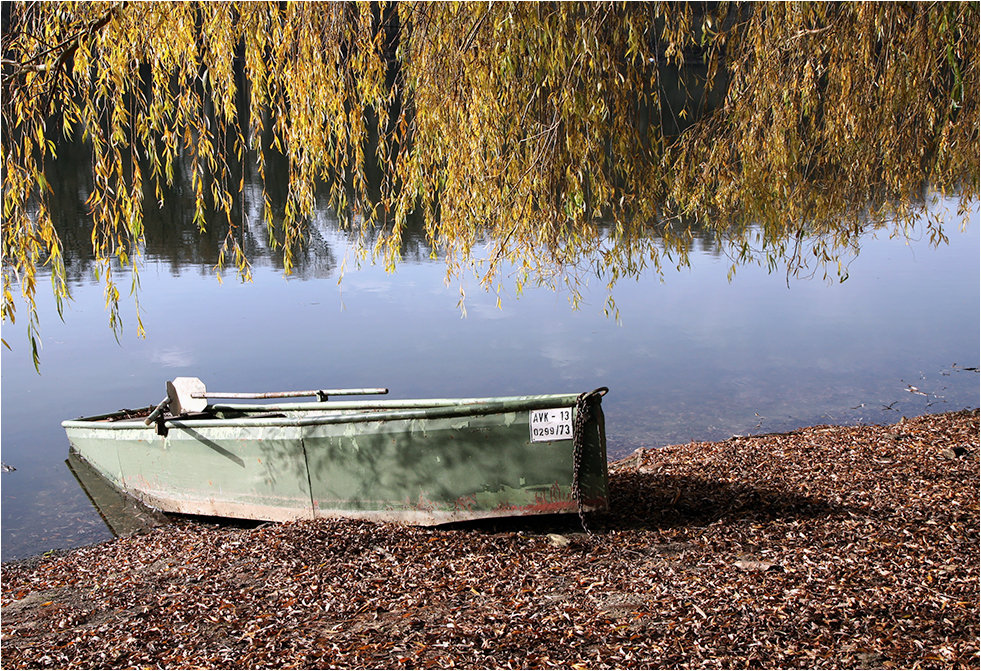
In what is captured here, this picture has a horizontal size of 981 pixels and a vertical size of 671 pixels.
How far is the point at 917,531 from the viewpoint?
4.20 metres

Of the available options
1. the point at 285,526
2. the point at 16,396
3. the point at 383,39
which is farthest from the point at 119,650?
the point at 16,396

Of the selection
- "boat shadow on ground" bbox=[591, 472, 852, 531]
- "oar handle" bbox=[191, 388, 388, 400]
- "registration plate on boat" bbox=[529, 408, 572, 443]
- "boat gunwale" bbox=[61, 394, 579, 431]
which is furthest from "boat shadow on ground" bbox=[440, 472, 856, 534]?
"oar handle" bbox=[191, 388, 388, 400]

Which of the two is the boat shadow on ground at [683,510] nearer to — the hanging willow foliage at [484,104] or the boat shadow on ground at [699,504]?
the boat shadow on ground at [699,504]

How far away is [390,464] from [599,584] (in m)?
1.81

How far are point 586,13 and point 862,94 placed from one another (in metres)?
1.96

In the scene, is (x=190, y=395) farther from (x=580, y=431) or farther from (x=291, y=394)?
(x=580, y=431)

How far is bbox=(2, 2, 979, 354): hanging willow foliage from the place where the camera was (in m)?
3.51

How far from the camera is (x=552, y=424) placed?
4707 mm

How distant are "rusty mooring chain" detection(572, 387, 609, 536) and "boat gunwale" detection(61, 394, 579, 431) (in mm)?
64

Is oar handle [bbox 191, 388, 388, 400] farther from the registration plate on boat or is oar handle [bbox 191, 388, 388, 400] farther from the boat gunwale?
the registration plate on boat

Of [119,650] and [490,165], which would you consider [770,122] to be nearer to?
[490,165]

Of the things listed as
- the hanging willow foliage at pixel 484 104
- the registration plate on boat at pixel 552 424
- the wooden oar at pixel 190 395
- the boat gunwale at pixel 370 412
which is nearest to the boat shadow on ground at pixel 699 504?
the registration plate on boat at pixel 552 424

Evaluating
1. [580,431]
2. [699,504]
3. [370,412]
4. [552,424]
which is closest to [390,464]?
[370,412]

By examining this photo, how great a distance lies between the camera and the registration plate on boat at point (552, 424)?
4.69 metres
